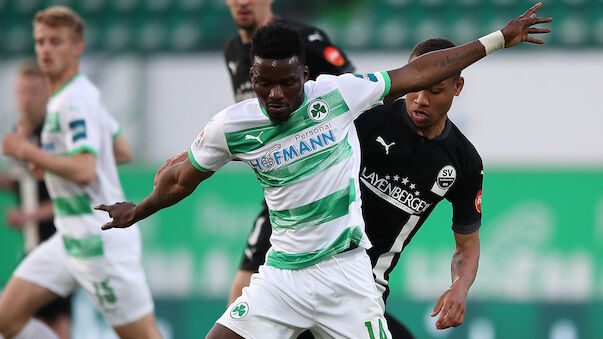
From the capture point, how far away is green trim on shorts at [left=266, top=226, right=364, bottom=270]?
165 inches

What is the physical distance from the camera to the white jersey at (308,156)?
163 inches

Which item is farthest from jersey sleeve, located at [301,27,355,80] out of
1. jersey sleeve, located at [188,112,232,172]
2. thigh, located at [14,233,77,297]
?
thigh, located at [14,233,77,297]

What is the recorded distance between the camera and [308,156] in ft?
13.6

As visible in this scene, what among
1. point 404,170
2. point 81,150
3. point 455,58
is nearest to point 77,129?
point 81,150

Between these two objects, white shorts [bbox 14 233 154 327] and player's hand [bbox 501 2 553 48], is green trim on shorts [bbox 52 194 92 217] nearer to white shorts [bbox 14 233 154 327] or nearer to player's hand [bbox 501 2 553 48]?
white shorts [bbox 14 233 154 327]

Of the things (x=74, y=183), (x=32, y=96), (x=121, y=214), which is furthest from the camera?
(x=32, y=96)

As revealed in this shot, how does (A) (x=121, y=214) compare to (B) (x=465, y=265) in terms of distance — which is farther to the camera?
(B) (x=465, y=265)

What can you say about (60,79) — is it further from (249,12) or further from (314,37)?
(314,37)

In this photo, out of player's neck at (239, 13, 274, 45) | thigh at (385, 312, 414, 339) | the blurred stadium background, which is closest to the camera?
thigh at (385, 312, 414, 339)

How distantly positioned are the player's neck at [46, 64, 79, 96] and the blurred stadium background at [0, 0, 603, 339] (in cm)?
221

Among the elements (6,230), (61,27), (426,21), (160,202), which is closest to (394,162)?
(160,202)

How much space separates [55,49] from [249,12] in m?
1.31

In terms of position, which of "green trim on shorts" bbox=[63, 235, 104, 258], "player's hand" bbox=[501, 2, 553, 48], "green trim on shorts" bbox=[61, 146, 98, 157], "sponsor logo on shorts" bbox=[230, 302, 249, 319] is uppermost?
"player's hand" bbox=[501, 2, 553, 48]

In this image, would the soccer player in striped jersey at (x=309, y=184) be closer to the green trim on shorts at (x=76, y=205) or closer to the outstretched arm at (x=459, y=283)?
the outstretched arm at (x=459, y=283)
